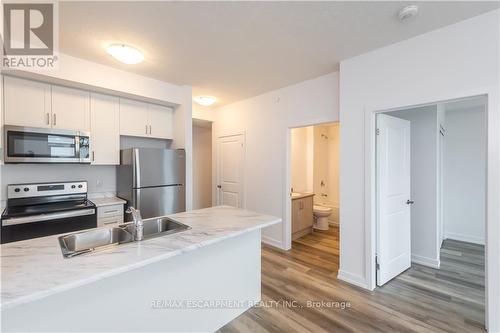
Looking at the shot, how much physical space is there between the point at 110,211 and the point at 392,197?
358 centimetres

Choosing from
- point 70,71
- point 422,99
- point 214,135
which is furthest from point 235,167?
point 422,99

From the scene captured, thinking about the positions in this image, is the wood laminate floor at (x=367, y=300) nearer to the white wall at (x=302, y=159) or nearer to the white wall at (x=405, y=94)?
the white wall at (x=405, y=94)

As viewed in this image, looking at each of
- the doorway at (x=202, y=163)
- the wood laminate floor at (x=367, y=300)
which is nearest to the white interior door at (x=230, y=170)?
the doorway at (x=202, y=163)

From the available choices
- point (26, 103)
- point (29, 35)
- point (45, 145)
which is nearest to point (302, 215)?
point (45, 145)

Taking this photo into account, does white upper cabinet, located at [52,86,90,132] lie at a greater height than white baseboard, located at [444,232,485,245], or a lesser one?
greater

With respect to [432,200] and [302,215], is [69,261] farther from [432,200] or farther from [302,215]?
[432,200]

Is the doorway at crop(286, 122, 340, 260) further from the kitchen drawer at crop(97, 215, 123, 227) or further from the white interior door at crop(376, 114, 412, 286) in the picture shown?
the kitchen drawer at crop(97, 215, 123, 227)

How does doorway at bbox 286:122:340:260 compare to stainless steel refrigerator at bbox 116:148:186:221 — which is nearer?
stainless steel refrigerator at bbox 116:148:186:221

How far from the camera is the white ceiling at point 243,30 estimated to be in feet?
5.95

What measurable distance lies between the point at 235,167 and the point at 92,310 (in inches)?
135

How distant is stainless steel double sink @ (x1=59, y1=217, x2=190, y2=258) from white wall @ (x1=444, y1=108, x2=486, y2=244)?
4.96m

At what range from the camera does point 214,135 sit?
5000mm

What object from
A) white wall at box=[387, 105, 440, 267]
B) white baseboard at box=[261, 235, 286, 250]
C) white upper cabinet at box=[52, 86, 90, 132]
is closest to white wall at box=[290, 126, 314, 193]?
white baseboard at box=[261, 235, 286, 250]

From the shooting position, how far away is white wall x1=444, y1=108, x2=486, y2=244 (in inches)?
154
